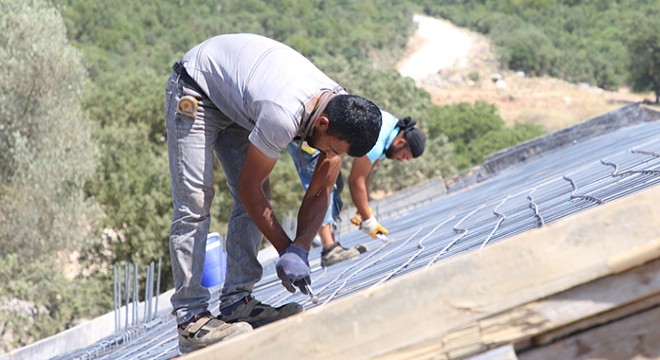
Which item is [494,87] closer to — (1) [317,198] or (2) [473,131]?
(2) [473,131]

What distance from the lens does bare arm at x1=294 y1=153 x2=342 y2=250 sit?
370cm

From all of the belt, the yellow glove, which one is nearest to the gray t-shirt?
the belt

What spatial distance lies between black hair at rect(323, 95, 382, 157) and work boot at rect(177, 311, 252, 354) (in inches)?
33.5

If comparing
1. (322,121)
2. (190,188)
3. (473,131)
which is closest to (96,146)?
(190,188)

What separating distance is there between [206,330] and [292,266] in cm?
45

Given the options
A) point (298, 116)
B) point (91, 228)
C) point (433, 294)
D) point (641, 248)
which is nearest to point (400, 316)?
point (433, 294)

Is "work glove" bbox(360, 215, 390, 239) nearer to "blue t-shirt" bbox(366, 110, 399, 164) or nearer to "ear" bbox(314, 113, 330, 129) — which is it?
"blue t-shirt" bbox(366, 110, 399, 164)

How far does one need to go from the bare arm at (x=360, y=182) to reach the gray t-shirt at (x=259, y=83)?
2.90 metres

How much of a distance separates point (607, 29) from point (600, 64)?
24.8ft

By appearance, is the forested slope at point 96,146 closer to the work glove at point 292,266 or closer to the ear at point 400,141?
the ear at point 400,141

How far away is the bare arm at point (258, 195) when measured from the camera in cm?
351

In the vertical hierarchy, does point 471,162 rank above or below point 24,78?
below

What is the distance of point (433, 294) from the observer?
2385 millimetres

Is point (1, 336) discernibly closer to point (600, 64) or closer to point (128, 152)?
Answer: point (128, 152)
